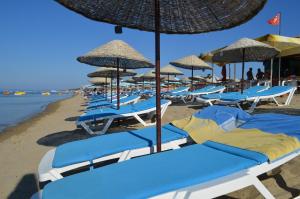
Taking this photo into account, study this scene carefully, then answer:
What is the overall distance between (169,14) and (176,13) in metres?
0.09

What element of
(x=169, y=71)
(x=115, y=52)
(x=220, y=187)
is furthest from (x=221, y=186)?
(x=169, y=71)

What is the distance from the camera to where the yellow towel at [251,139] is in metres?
2.30

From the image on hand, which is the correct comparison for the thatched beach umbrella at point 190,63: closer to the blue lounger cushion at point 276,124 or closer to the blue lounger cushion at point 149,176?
the blue lounger cushion at point 276,124

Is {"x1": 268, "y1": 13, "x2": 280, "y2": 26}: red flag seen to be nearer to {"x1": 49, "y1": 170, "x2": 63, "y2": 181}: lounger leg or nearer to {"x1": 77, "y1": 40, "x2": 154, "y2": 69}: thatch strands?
{"x1": 77, "y1": 40, "x2": 154, "y2": 69}: thatch strands

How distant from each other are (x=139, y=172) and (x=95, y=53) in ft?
14.0

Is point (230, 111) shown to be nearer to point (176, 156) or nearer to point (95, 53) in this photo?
point (176, 156)

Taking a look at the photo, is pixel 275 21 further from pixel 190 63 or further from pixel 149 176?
pixel 149 176

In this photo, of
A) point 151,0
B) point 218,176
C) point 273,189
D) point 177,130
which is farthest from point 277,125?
point 151,0

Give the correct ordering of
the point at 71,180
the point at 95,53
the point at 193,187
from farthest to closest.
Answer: the point at 95,53 < the point at 71,180 < the point at 193,187

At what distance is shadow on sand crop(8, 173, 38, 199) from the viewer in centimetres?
302

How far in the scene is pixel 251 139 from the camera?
2697 millimetres

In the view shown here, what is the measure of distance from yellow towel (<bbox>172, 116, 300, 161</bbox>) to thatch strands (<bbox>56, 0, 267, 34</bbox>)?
1.25 meters

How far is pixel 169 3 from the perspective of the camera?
296 cm

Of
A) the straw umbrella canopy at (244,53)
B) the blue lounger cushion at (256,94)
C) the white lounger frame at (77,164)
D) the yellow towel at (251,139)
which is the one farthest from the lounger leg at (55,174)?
the straw umbrella canopy at (244,53)
